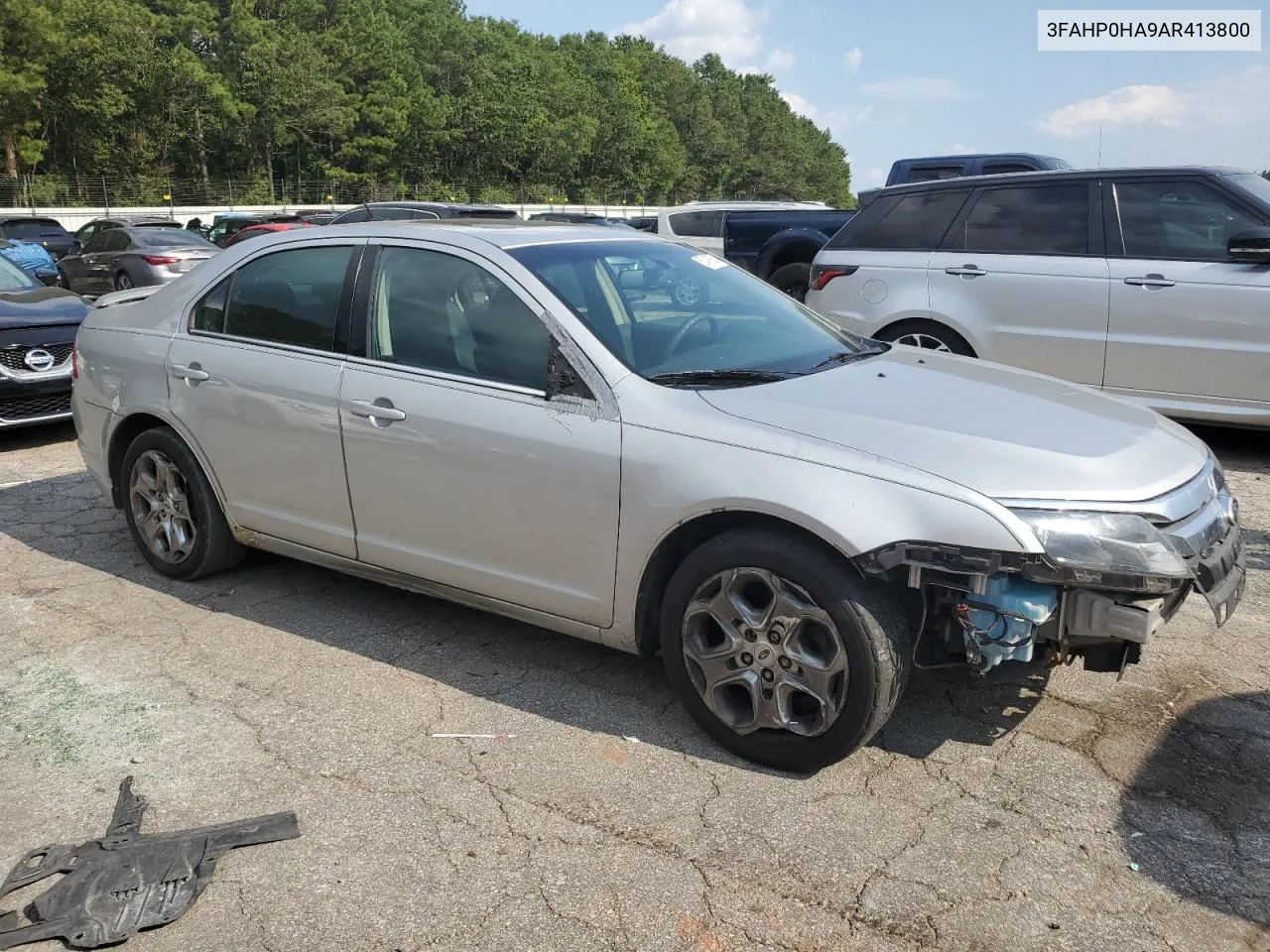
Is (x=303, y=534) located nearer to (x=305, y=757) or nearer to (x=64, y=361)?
(x=305, y=757)

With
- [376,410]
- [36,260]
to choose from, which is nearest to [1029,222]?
[376,410]

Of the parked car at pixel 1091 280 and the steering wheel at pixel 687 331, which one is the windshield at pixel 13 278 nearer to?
the parked car at pixel 1091 280

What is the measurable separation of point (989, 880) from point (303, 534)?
293 cm

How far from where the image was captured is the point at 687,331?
13.0 ft

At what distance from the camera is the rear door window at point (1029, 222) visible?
728cm

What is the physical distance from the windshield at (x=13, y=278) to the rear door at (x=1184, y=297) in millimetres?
8668

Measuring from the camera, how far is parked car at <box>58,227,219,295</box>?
17.9 metres

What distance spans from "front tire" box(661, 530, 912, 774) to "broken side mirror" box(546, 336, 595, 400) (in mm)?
692

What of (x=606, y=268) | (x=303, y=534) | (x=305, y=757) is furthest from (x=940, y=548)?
(x=303, y=534)

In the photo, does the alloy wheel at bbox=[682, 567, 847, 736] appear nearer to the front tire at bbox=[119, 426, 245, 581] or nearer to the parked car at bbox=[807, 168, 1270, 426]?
the front tire at bbox=[119, 426, 245, 581]

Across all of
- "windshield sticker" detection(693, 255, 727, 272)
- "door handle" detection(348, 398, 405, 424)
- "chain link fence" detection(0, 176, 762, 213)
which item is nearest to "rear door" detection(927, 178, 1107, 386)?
"windshield sticker" detection(693, 255, 727, 272)

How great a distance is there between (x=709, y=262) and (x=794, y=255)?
333 inches

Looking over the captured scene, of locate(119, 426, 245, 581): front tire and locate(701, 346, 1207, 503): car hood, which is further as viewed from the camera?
locate(119, 426, 245, 581): front tire

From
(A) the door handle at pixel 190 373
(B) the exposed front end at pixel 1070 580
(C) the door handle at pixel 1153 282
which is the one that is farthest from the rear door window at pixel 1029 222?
(A) the door handle at pixel 190 373
